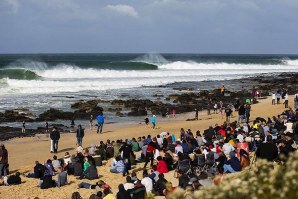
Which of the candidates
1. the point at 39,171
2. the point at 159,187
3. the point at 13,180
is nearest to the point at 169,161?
the point at 159,187

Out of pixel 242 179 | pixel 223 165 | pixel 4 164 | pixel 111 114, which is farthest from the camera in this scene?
pixel 111 114

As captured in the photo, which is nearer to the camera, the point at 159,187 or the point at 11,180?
the point at 159,187

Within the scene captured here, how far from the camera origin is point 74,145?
21.0 m

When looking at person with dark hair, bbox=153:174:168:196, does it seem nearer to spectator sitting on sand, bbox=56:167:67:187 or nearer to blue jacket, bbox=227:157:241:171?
blue jacket, bbox=227:157:241:171

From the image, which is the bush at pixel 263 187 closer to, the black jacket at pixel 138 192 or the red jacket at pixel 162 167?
the black jacket at pixel 138 192

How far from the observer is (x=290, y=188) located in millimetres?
4191

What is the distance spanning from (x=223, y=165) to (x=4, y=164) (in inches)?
300

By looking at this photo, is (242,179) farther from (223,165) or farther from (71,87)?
(71,87)

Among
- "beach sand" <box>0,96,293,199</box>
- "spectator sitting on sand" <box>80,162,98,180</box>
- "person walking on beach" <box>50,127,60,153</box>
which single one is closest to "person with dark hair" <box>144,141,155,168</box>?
"beach sand" <box>0,96,293,199</box>

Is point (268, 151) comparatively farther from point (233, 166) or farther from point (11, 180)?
point (11, 180)

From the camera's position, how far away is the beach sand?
43.5 feet

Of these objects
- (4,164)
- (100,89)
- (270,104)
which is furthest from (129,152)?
(100,89)

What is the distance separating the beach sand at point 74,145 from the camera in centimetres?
1325

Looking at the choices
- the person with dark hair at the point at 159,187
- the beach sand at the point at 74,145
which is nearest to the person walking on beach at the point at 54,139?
the beach sand at the point at 74,145
